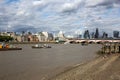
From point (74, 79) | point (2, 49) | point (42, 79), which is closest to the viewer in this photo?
point (74, 79)

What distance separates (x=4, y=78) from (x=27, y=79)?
98.0 inches

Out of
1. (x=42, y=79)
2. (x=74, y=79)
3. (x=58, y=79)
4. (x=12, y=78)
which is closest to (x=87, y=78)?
(x=74, y=79)

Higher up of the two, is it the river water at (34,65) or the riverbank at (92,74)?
the riverbank at (92,74)

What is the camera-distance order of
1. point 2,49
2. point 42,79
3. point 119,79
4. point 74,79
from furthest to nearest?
point 2,49 < point 42,79 < point 74,79 < point 119,79

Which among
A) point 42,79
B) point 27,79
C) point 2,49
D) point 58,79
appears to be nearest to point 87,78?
point 58,79

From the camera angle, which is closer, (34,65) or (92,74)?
(92,74)

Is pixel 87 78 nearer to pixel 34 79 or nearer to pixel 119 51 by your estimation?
pixel 34 79

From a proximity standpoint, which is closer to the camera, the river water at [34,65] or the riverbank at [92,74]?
the riverbank at [92,74]

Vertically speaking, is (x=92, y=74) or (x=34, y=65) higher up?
(x=92, y=74)

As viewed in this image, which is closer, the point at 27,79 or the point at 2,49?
the point at 27,79

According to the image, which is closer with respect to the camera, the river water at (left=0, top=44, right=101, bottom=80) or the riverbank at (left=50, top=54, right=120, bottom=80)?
the riverbank at (left=50, top=54, right=120, bottom=80)

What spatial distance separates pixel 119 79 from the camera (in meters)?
21.7

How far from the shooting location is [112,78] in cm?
2280

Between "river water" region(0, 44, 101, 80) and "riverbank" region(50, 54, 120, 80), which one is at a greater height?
"riverbank" region(50, 54, 120, 80)
